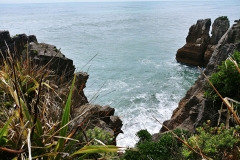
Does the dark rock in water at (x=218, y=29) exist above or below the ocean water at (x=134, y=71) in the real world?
above

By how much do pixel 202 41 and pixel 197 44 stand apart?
2.76 ft

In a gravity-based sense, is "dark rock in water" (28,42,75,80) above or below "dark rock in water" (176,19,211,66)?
above

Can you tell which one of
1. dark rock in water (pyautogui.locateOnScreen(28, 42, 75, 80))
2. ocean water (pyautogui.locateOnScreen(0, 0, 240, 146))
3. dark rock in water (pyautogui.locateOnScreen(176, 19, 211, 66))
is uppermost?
dark rock in water (pyautogui.locateOnScreen(28, 42, 75, 80))

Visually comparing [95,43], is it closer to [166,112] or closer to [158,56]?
Answer: [158,56]

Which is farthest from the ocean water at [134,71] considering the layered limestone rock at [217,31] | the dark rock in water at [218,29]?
the dark rock in water at [218,29]

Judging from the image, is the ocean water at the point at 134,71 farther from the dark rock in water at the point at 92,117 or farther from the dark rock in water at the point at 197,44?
the dark rock in water at the point at 197,44

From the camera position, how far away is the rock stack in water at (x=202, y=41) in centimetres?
3694

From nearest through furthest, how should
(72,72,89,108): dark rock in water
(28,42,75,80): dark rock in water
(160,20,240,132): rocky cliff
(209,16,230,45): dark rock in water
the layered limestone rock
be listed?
(72,72,89,108): dark rock in water → (160,20,240,132): rocky cliff → (28,42,75,80): dark rock in water → the layered limestone rock → (209,16,230,45): dark rock in water

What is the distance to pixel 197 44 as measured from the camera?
1492 inches

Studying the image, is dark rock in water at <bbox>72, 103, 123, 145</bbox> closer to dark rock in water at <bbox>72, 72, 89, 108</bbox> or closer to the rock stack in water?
dark rock in water at <bbox>72, 72, 89, 108</bbox>

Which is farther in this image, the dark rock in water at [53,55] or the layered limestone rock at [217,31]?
the layered limestone rock at [217,31]

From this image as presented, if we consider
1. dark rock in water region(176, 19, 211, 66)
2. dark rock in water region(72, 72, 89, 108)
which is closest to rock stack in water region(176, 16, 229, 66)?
dark rock in water region(176, 19, 211, 66)

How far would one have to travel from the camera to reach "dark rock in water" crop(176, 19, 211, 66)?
124 ft

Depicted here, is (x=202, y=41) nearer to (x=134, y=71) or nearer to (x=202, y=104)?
(x=134, y=71)
